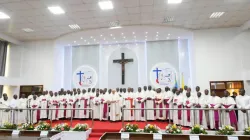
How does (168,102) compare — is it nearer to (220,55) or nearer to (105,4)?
(220,55)

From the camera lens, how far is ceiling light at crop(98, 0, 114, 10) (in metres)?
6.75

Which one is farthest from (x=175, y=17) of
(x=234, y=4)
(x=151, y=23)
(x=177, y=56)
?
(x=177, y=56)

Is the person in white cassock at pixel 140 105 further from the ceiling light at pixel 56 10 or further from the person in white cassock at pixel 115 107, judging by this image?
the ceiling light at pixel 56 10

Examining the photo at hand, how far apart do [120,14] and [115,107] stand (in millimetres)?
4180

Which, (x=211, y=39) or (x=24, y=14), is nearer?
(x=24, y=14)

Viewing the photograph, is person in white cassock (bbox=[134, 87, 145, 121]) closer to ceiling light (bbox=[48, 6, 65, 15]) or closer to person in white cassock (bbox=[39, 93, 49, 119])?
person in white cassock (bbox=[39, 93, 49, 119])

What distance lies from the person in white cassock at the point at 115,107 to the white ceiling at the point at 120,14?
12.2 ft

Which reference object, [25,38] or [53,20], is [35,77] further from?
[53,20]

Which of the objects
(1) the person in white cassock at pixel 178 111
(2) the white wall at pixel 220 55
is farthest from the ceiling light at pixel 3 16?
(2) the white wall at pixel 220 55

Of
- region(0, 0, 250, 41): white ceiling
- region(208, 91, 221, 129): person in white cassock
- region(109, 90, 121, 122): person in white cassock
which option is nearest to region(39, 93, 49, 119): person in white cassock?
region(109, 90, 121, 122): person in white cassock

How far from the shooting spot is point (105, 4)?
6953 mm

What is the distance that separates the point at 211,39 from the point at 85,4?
22.8ft

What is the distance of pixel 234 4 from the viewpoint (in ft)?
23.2

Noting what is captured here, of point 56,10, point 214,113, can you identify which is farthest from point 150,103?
point 56,10
